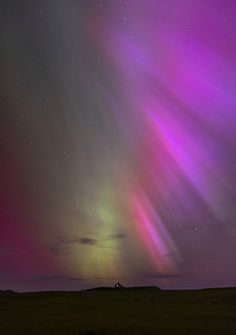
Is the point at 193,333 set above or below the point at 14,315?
below

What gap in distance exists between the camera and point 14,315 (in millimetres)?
39875

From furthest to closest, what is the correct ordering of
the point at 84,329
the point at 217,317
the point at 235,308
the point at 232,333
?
1. the point at 235,308
2. the point at 217,317
3. the point at 84,329
4. the point at 232,333

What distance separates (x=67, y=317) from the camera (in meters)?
37.1

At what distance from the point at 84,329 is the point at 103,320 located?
5179mm

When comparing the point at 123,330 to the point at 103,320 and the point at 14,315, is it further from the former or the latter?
the point at 14,315

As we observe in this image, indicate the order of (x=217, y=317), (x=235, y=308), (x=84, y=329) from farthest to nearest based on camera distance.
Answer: (x=235, y=308) → (x=217, y=317) → (x=84, y=329)

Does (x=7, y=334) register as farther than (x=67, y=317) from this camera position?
No

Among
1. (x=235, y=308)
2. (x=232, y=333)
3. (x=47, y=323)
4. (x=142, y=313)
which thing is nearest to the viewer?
(x=232, y=333)

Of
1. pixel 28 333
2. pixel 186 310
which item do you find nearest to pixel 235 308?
pixel 186 310

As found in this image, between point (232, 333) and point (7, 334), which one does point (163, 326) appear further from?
point (7, 334)

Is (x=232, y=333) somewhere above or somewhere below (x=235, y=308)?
below

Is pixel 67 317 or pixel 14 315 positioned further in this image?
pixel 14 315

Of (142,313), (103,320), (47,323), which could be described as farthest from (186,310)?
(47,323)

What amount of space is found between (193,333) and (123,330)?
171 inches
